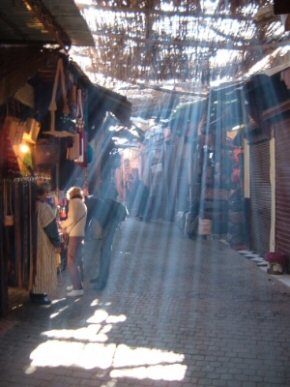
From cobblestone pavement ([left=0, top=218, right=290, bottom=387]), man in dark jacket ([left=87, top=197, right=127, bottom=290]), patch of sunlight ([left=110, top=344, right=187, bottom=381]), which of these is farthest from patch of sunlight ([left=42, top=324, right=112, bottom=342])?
man in dark jacket ([left=87, top=197, right=127, bottom=290])

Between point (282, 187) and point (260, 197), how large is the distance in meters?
2.00

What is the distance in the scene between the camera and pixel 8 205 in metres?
6.61

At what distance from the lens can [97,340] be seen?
18.7 feet

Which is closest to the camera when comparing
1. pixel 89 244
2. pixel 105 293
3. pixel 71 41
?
pixel 71 41

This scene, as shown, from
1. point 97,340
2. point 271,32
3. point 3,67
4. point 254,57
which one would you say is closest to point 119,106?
point 254,57

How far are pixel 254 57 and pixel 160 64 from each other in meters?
1.69

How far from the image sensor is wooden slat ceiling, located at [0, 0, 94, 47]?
506 cm

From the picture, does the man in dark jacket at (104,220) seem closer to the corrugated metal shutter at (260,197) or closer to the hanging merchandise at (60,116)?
the hanging merchandise at (60,116)

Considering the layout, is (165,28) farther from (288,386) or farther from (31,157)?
(288,386)

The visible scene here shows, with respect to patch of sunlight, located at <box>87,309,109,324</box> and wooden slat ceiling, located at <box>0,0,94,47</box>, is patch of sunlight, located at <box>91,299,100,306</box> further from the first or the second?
wooden slat ceiling, located at <box>0,0,94,47</box>

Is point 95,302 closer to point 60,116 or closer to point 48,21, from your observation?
point 60,116

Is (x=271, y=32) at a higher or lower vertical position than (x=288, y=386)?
higher

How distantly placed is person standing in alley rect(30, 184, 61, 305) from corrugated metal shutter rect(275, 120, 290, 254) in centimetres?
486

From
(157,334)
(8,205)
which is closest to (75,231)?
(8,205)
